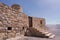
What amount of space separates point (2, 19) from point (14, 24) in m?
0.99

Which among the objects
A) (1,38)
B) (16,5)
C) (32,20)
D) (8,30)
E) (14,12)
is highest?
(16,5)

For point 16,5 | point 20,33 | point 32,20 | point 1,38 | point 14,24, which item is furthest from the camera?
point 16,5

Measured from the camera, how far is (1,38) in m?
5.52

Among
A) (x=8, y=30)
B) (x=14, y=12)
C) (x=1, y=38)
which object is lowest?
(x=1, y=38)

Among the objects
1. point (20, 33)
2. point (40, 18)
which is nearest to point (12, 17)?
point (20, 33)

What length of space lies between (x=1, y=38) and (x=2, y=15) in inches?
56.8

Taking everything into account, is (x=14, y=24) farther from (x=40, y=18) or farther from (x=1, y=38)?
(x=40, y=18)

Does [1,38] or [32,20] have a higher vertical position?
[32,20]

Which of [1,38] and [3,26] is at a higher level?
[3,26]

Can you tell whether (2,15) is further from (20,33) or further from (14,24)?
(20,33)

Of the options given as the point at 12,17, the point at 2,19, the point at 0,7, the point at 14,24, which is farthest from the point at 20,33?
the point at 0,7

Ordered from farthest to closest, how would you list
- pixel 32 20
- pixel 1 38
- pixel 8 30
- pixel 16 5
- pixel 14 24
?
1. pixel 16 5
2. pixel 32 20
3. pixel 14 24
4. pixel 8 30
5. pixel 1 38

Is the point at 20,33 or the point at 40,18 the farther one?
the point at 40,18

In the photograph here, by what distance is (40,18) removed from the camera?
10.6 metres
